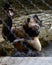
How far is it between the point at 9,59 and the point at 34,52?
21.9 inches

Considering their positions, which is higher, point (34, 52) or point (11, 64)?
point (11, 64)

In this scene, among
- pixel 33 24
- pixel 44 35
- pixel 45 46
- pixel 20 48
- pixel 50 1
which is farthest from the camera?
pixel 50 1

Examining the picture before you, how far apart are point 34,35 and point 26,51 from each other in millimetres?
120

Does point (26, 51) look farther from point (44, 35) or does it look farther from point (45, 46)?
point (44, 35)

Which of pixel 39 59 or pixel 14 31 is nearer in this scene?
pixel 39 59

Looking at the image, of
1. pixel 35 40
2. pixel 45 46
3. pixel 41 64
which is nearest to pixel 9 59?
pixel 41 64

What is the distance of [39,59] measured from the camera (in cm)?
102

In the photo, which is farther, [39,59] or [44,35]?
[44,35]

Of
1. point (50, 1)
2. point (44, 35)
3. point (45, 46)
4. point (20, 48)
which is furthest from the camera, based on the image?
point (50, 1)

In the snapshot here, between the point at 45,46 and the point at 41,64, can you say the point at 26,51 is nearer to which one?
the point at 41,64

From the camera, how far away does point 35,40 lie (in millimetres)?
1602

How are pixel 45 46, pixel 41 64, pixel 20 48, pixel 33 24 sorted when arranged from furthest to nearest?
1. pixel 45 46
2. pixel 33 24
3. pixel 20 48
4. pixel 41 64

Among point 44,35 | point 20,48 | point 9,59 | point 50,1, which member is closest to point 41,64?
point 9,59

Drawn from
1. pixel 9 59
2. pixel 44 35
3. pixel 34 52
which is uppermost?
pixel 9 59
